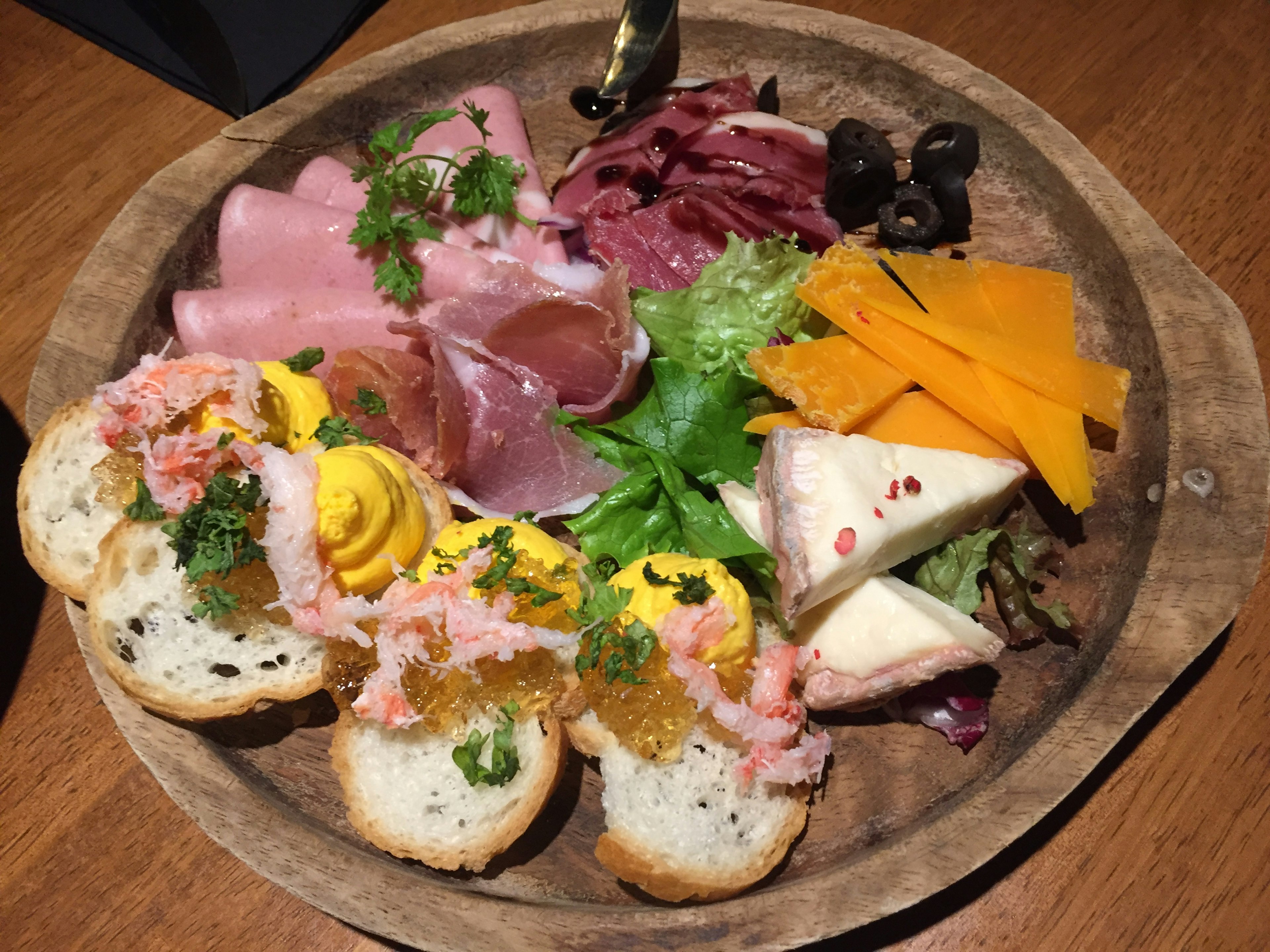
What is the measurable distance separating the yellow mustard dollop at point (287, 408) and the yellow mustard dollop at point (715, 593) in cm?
93

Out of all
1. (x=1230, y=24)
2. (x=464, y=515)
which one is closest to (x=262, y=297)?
(x=464, y=515)

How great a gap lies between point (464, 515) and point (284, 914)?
111 cm

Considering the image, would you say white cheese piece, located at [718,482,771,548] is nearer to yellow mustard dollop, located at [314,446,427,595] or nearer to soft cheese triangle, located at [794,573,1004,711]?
soft cheese triangle, located at [794,573,1004,711]

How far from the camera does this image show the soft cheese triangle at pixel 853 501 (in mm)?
1718

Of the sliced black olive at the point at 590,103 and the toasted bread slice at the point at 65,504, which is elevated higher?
the sliced black olive at the point at 590,103

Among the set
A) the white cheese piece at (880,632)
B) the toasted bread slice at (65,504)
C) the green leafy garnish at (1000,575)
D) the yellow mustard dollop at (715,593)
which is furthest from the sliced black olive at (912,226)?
the toasted bread slice at (65,504)

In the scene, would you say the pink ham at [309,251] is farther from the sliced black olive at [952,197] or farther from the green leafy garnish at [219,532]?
the sliced black olive at [952,197]

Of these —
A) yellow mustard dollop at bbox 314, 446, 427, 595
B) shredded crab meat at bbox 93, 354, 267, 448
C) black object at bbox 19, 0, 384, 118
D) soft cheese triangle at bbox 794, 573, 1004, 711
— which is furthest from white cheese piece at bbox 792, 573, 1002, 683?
black object at bbox 19, 0, 384, 118

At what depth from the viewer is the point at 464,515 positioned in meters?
2.19

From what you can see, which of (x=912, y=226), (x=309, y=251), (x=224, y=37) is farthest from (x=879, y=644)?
(x=224, y=37)

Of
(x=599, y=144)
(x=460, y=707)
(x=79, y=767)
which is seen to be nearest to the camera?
(x=460, y=707)

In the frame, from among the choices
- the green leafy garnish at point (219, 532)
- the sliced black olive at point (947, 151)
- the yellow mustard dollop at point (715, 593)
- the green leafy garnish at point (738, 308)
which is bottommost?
the green leafy garnish at point (219, 532)

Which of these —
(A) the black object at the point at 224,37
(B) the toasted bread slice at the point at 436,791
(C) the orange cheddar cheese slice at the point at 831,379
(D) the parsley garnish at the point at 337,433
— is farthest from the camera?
(A) the black object at the point at 224,37

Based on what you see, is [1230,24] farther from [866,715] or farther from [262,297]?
[262,297]
